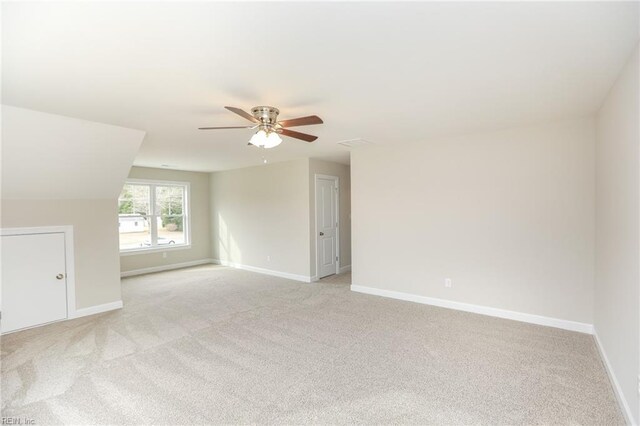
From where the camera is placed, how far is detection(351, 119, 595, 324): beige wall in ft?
11.2

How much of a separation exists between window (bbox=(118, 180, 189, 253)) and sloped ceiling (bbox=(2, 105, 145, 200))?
2647 mm

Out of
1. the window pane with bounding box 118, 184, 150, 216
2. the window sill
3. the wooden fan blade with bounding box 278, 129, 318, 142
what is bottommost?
the window sill

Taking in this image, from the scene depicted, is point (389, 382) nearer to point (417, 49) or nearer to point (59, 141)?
point (417, 49)

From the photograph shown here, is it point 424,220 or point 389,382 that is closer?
point 389,382

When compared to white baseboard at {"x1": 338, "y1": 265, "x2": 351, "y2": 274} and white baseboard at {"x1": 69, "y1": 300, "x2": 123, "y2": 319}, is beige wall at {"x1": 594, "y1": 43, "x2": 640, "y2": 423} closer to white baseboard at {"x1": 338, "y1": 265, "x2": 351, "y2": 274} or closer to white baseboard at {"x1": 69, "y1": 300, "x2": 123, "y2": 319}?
Answer: white baseboard at {"x1": 338, "y1": 265, "x2": 351, "y2": 274}

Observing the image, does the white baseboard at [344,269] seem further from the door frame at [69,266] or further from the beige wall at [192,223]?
the door frame at [69,266]

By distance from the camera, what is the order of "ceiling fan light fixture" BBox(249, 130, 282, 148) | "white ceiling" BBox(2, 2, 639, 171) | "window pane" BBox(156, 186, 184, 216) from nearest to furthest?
"white ceiling" BBox(2, 2, 639, 171)
"ceiling fan light fixture" BBox(249, 130, 282, 148)
"window pane" BBox(156, 186, 184, 216)

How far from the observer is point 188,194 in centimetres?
755

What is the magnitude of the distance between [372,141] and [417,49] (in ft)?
8.38

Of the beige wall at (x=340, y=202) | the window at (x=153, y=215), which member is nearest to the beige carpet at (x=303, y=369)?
the beige wall at (x=340, y=202)

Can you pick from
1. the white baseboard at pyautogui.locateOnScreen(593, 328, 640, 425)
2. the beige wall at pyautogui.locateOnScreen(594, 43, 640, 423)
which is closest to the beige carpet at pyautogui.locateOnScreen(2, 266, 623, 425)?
the white baseboard at pyautogui.locateOnScreen(593, 328, 640, 425)

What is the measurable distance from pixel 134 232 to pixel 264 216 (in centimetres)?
296

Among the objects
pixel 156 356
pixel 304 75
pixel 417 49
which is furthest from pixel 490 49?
pixel 156 356

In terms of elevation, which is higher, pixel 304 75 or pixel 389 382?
pixel 304 75
